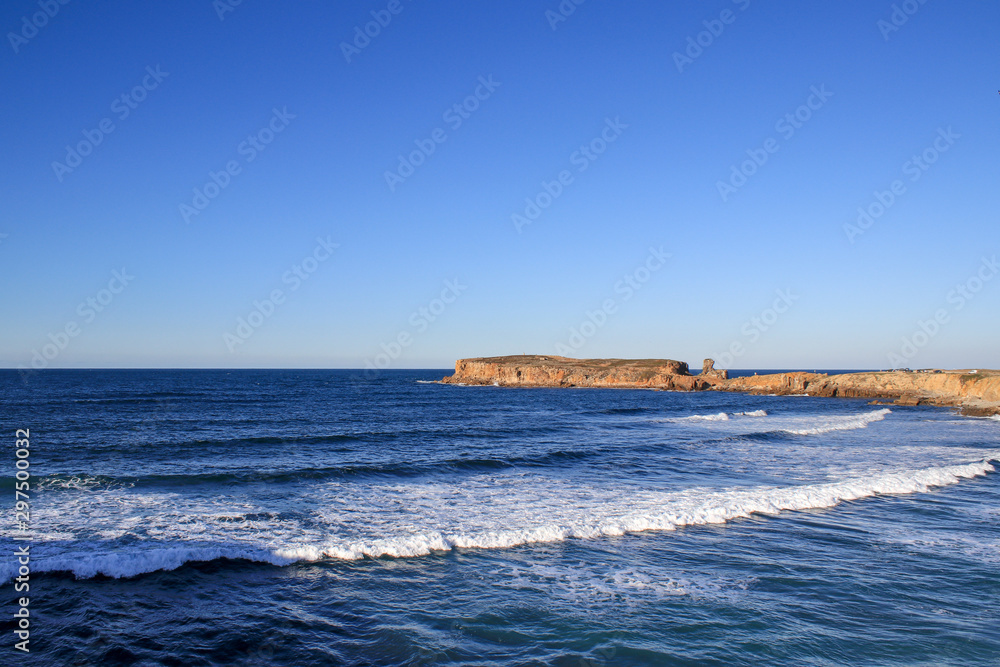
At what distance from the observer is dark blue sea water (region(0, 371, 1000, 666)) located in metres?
8.45

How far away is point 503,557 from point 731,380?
103m

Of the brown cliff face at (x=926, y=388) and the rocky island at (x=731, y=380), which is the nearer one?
the brown cliff face at (x=926, y=388)

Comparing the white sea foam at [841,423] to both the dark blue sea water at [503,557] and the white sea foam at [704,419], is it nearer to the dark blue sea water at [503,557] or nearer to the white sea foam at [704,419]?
the white sea foam at [704,419]

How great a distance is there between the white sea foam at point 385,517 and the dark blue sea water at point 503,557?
0.09 metres

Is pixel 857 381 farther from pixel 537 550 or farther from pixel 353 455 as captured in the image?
pixel 537 550

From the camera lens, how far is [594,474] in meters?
23.0

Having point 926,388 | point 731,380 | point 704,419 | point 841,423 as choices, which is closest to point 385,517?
point 704,419

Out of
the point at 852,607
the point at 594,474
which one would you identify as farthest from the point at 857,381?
the point at 852,607

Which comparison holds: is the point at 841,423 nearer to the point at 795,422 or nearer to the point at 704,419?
the point at 795,422

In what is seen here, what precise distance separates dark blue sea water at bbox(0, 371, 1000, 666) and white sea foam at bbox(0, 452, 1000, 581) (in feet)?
0.31

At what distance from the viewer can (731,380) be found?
106 meters

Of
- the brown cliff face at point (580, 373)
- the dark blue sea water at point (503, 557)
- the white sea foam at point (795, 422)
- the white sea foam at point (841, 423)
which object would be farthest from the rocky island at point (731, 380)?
the dark blue sea water at point (503, 557)

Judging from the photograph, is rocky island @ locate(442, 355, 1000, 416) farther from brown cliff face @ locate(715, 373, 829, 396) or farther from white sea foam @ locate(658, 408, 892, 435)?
white sea foam @ locate(658, 408, 892, 435)

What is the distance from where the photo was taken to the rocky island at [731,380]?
61.8m
